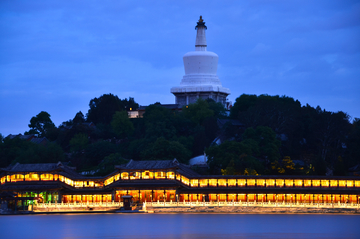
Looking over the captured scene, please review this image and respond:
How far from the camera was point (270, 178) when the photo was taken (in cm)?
8400

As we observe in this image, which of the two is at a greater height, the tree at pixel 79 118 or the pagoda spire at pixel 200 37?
the pagoda spire at pixel 200 37

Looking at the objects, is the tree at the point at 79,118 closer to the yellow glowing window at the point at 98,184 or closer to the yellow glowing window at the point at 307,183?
the yellow glowing window at the point at 98,184

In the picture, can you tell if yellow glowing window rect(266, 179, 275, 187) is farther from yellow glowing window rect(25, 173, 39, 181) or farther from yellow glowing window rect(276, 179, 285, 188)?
yellow glowing window rect(25, 173, 39, 181)

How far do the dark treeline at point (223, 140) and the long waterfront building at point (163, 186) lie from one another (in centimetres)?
595

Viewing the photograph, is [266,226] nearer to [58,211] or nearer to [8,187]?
[58,211]

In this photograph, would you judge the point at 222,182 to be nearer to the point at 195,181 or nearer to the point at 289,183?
the point at 195,181

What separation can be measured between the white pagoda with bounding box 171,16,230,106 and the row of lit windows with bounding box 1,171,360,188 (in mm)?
43766

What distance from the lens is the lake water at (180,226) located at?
60969 mm

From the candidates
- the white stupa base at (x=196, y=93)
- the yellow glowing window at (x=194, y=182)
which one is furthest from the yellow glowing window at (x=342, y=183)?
the white stupa base at (x=196, y=93)

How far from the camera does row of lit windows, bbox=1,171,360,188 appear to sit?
8309 centimetres

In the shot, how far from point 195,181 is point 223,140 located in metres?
21.8

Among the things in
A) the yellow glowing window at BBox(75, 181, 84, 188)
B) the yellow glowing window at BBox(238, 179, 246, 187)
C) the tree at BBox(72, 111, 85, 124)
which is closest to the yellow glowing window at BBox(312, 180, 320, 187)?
the yellow glowing window at BBox(238, 179, 246, 187)

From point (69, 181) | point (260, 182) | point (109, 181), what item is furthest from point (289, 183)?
point (69, 181)

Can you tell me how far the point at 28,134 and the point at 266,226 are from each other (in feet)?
242
